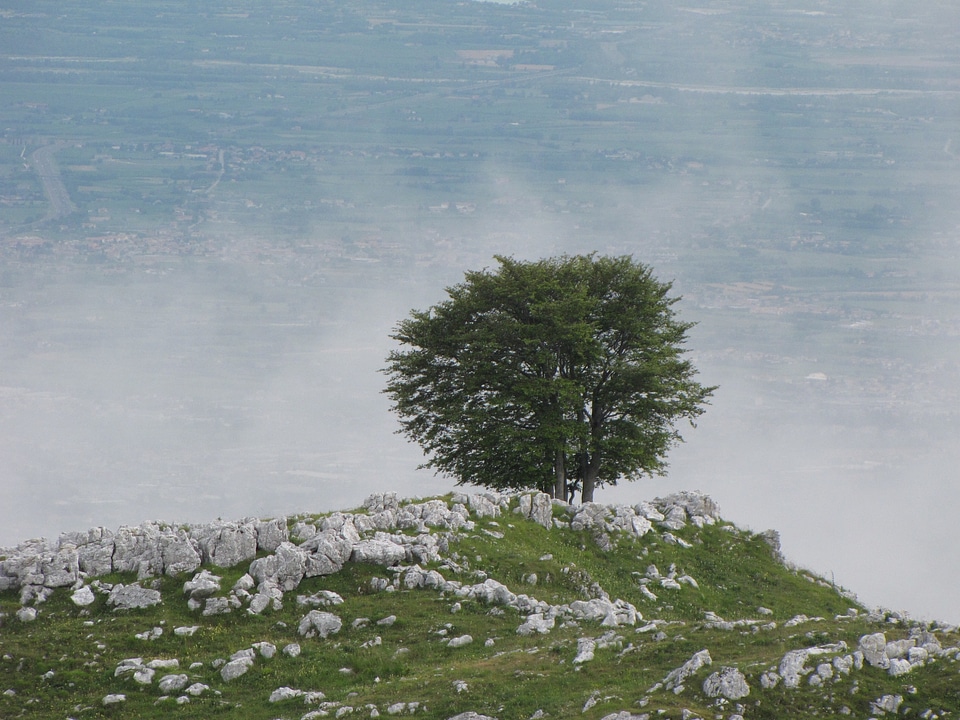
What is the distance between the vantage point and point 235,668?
25516 mm

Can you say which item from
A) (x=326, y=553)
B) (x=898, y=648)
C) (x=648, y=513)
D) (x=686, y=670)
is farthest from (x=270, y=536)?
(x=898, y=648)

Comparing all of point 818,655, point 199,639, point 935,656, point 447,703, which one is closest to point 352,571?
point 199,639

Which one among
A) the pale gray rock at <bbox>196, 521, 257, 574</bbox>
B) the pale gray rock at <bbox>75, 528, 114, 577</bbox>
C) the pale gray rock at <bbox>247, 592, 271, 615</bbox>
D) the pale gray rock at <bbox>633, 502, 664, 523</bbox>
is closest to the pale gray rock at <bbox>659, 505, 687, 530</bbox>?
the pale gray rock at <bbox>633, 502, 664, 523</bbox>

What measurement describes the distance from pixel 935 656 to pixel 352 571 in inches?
615

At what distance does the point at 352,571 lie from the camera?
30.8m

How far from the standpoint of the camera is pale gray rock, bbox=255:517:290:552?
3139 cm

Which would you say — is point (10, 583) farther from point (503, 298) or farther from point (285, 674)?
point (503, 298)

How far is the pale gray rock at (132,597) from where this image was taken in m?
28.8

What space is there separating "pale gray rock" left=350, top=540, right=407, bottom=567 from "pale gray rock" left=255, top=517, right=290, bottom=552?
7.01ft

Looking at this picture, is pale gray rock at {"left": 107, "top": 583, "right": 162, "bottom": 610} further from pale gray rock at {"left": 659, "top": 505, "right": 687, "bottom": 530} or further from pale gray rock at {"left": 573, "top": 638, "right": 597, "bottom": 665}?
pale gray rock at {"left": 659, "top": 505, "right": 687, "bottom": 530}

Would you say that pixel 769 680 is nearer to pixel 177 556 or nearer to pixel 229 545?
pixel 229 545

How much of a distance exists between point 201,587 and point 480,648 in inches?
314

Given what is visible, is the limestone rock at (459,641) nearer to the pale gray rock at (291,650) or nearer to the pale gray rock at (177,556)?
the pale gray rock at (291,650)

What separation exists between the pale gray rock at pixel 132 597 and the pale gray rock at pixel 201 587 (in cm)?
79
